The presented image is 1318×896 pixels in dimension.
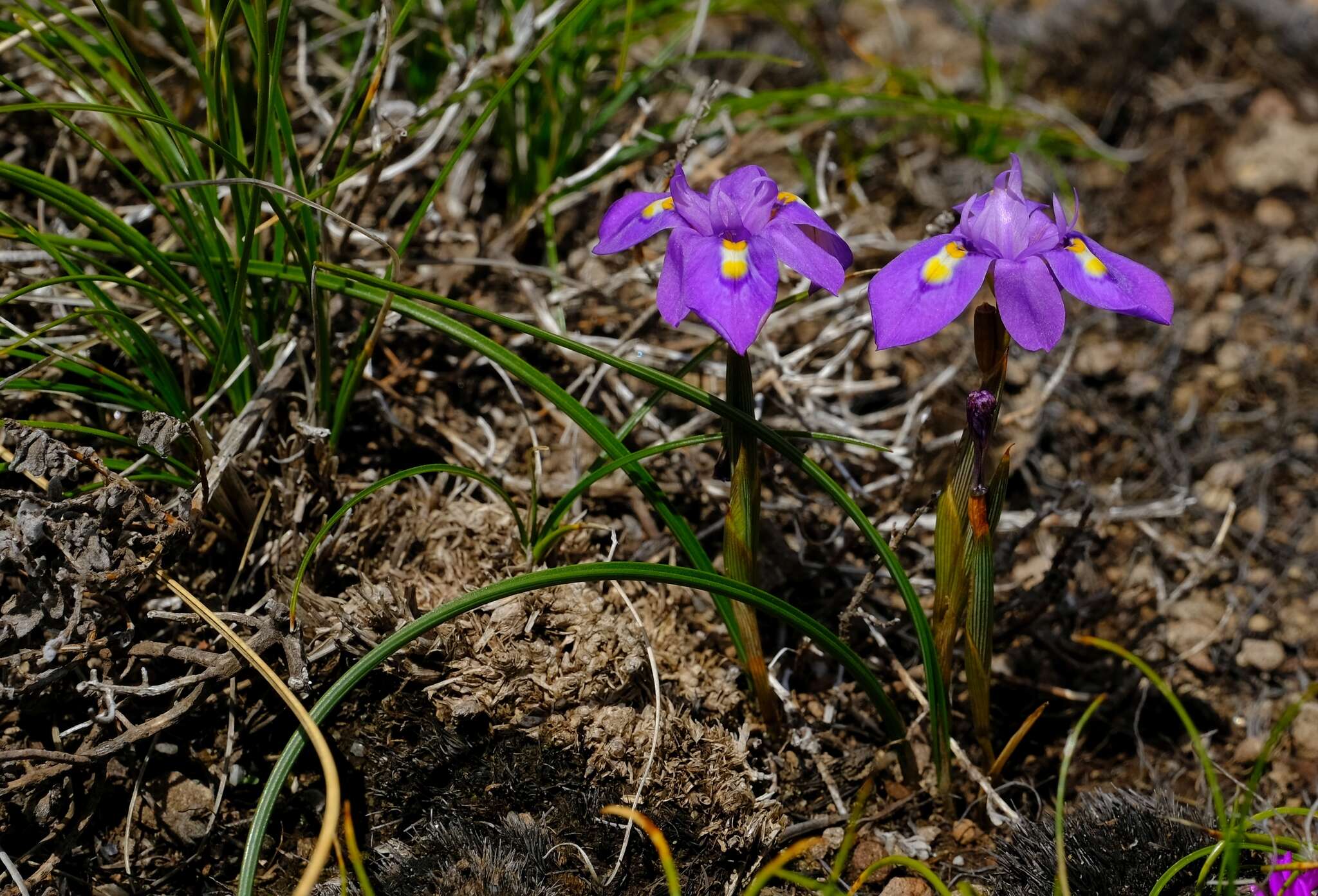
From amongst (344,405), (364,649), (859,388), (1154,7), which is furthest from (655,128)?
(1154,7)

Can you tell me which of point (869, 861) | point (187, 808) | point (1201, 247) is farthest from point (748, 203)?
point (1201, 247)

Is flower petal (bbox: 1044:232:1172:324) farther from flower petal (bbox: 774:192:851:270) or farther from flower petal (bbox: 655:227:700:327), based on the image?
flower petal (bbox: 655:227:700:327)

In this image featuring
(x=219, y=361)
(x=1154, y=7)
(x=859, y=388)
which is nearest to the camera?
(x=219, y=361)

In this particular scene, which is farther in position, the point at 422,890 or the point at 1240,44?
the point at 1240,44

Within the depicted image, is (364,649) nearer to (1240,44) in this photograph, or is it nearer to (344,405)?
(344,405)

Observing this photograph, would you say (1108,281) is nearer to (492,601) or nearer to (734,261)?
(734,261)

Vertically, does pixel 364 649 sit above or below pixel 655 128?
below

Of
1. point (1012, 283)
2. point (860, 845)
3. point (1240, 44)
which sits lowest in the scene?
point (860, 845)
